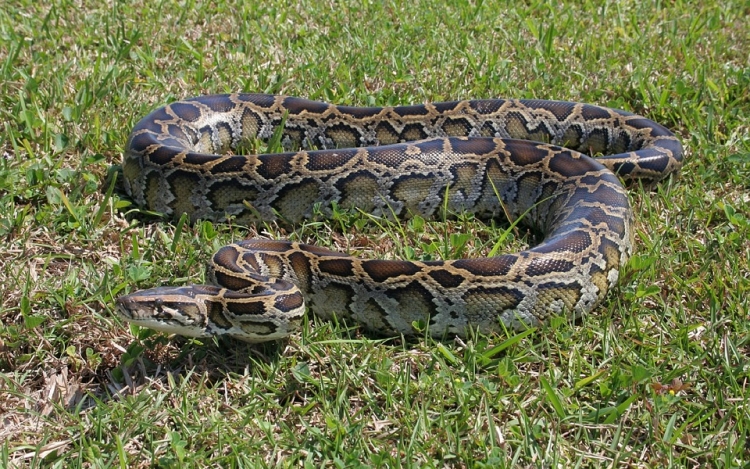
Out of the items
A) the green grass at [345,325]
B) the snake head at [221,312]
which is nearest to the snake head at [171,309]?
the snake head at [221,312]

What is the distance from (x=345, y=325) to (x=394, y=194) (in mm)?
1958

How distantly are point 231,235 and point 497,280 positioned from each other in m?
2.65

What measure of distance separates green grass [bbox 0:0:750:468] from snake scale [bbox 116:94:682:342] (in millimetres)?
218

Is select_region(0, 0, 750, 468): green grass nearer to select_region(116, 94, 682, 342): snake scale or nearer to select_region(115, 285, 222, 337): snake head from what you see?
select_region(116, 94, 682, 342): snake scale

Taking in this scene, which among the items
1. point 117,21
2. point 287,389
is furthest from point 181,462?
point 117,21

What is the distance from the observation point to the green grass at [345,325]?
4945 millimetres

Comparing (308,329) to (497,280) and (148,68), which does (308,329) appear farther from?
(148,68)

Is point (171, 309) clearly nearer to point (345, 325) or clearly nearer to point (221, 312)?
point (221, 312)

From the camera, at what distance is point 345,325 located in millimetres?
5965

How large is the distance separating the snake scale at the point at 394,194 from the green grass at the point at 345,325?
0.22 m

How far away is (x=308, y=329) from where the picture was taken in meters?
5.94

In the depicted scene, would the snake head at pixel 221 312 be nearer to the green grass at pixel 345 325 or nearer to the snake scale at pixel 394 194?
the snake scale at pixel 394 194

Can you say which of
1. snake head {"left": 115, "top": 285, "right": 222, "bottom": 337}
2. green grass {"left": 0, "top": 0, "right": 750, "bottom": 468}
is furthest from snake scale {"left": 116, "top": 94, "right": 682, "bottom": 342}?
green grass {"left": 0, "top": 0, "right": 750, "bottom": 468}

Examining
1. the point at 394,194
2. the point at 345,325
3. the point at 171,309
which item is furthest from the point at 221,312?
the point at 394,194
